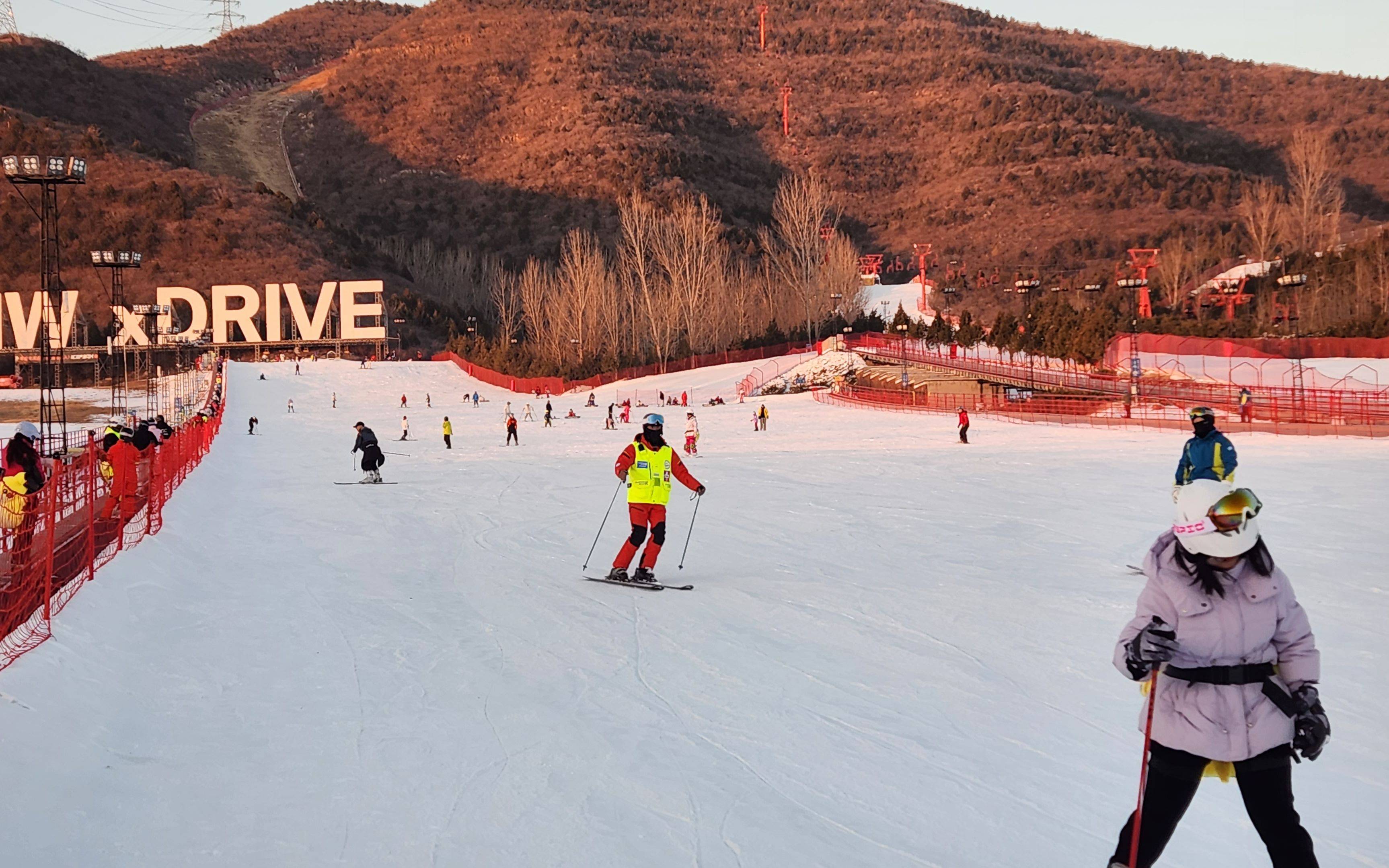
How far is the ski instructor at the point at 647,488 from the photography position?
428 inches

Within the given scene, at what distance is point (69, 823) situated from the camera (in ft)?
16.6

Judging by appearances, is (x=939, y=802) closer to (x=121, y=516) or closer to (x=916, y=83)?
(x=121, y=516)

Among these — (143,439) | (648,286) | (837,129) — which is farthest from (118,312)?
(837,129)

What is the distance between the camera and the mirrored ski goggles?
144 inches

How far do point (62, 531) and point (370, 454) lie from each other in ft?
41.7

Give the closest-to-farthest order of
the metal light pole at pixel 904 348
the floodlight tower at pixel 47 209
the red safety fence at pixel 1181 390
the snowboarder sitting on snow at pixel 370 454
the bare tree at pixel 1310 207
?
the snowboarder sitting on snow at pixel 370 454 → the floodlight tower at pixel 47 209 → the red safety fence at pixel 1181 390 → the metal light pole at pixel 904 348 → the bare tree at pixel 1310 207

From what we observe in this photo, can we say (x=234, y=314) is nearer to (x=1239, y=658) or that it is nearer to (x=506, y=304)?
(x=506, y=304)

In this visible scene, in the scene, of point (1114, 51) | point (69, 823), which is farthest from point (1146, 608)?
point (1114, 51)

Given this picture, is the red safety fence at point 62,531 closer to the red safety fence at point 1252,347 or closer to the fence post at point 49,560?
the fence post at point 49,560

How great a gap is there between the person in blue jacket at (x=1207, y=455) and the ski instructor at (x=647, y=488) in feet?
14.5

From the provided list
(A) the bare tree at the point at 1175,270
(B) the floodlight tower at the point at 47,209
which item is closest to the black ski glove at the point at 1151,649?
(B) the floodlight tower at the point at 47,209

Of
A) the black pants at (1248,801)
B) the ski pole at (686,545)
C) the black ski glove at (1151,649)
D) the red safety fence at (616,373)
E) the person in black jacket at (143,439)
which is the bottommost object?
the ski pole at (686,545)

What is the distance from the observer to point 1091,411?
36750mm

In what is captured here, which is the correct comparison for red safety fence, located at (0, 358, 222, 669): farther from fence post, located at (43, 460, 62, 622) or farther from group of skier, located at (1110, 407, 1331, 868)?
group of skier, located at (1110, 407, 1331, 868)
